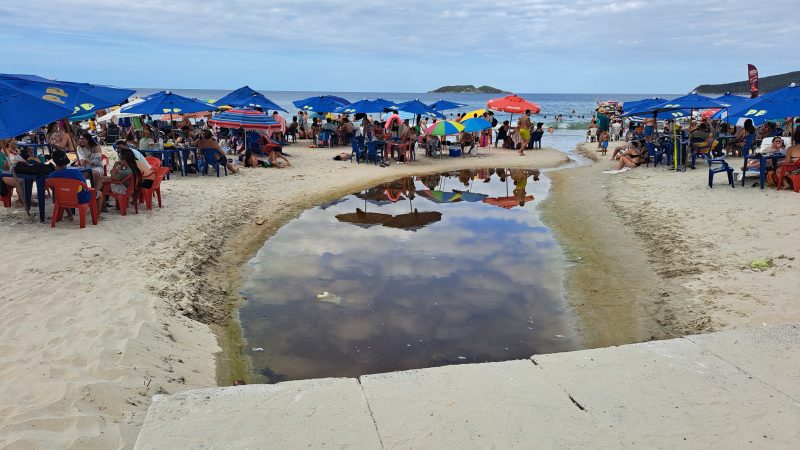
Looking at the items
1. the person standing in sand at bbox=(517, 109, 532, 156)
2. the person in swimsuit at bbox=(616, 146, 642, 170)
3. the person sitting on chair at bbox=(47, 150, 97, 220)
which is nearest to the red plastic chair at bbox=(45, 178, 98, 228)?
the person sitting on chair at bbox=(47, 150, 97, 220)

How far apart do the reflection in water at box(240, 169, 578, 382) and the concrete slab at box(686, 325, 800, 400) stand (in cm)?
138

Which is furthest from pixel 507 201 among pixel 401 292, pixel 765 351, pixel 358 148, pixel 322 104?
pixel 322 104

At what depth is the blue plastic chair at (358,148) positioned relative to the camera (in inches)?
681

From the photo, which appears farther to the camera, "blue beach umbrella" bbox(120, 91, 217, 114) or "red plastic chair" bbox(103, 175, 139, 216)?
"blue beach umbrella" bbox(120, 91, 217, 114)

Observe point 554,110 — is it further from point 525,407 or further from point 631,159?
point 525,407

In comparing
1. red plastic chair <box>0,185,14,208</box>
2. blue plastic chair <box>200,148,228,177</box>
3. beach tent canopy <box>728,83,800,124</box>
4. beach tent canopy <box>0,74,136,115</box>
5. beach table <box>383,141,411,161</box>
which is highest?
beach tent canopy <box>0,74,136,115</box>

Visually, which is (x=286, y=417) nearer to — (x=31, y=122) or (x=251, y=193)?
(x=31, y=122)

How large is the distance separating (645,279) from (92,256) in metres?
7.15

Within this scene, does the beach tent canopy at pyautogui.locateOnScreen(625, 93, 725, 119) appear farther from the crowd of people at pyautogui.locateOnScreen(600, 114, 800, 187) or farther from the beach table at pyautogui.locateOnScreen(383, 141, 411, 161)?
the beach table at pyautogui.locateOnScreen(383, 141, 411, 161)

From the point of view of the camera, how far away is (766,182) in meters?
10.4

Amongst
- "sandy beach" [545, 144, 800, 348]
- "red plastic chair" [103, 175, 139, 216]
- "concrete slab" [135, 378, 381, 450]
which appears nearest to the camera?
"concrete slab" [135, 378, 381, 450]

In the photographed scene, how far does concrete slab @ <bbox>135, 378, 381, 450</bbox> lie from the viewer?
3.16 m

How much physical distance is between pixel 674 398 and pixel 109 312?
491 centimetres

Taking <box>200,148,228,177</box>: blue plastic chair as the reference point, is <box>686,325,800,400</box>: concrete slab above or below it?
below
